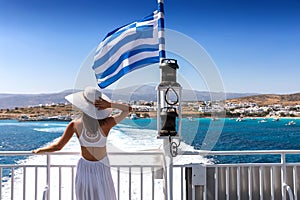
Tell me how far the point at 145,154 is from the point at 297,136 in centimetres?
3661

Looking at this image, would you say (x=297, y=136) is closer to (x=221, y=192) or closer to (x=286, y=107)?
(x=286, y=107)

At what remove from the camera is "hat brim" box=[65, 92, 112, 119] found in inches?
104

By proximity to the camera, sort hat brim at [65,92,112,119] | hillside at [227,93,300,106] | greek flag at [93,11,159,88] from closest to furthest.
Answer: hat brim at [65,92,112,119] < greek flag at [93,11,159,88] < hillside at [227,93,300,106]

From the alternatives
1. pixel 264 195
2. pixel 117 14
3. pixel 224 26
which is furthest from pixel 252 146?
pixel 264 195

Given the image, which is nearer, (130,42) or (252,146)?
(130,42)

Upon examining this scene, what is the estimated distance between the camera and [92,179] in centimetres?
272

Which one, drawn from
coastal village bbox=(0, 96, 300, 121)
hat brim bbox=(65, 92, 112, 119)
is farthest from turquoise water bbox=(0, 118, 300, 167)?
hat brim bbox=(65, 92, 112, 119)

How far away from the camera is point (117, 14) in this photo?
26141 mm

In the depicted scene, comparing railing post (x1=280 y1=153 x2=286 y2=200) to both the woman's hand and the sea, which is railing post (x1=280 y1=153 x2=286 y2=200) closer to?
the woman's hand

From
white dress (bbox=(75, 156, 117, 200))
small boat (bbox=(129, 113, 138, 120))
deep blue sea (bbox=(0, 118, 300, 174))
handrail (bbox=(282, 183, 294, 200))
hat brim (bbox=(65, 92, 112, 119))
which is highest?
hat brim (bbox=(65, 92, 112, 119))

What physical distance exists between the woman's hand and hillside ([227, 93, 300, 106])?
807 inches

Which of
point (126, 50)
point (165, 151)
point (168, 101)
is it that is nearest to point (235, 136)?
point (126, 50)

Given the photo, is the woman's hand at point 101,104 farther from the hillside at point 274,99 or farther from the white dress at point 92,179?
the hillside at point 274,99

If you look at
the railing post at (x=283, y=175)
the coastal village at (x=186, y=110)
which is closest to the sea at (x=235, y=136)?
the coastal village at (x=186, y=110)
